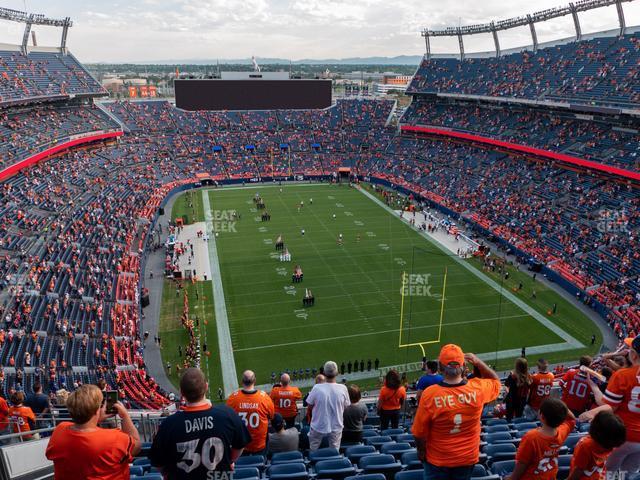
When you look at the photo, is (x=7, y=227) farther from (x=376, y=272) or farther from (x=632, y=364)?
(x=632, y=364)

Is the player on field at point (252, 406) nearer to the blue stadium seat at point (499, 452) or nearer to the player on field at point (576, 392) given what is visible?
the blue stadium seat at point (499, 452)

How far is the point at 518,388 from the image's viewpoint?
8602mm

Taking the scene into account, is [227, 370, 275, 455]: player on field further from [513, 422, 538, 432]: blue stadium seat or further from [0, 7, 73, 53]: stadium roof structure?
[0, 7, 73, 53]: stadium roof structure

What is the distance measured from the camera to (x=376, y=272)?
31.8 m

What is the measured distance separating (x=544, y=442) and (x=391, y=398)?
471cm

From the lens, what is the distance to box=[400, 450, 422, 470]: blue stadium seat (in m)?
6.47

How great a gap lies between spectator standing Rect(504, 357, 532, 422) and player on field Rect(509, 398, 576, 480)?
3.66m

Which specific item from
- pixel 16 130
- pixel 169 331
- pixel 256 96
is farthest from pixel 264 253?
pixel 256 96

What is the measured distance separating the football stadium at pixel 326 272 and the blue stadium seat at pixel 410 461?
0.03 m

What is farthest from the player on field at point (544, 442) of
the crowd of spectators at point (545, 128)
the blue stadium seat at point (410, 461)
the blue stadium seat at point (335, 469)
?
Answer: the crowd of spectators at point (545, 128)

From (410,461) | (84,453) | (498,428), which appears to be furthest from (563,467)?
(84,453)

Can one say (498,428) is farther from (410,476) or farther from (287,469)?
(287,469)

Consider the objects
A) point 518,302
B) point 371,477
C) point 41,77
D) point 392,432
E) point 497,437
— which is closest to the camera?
point 371,477

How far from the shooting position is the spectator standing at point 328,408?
7.05 meters
